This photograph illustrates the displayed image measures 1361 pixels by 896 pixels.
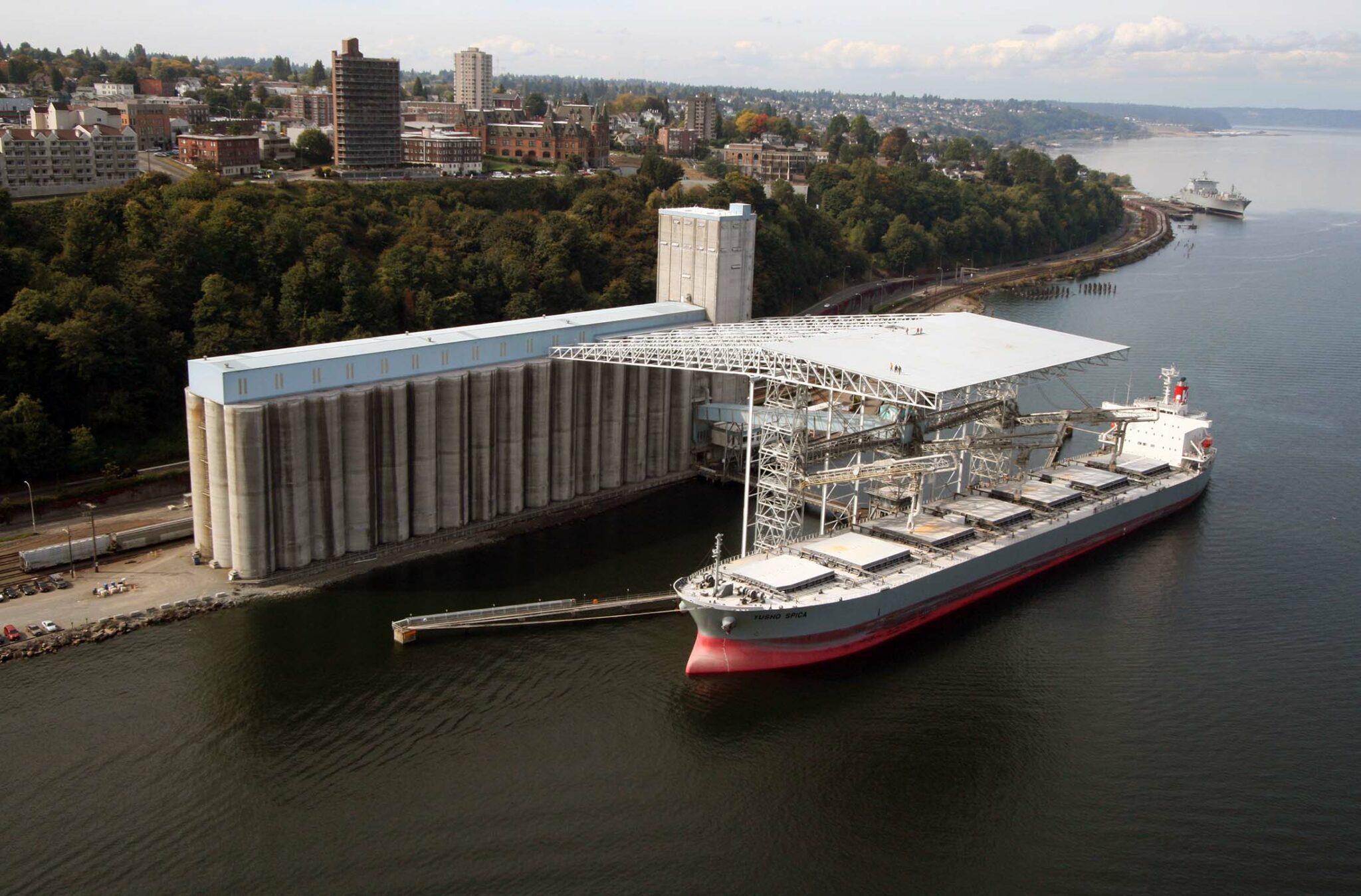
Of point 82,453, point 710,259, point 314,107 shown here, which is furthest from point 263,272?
point 314,107

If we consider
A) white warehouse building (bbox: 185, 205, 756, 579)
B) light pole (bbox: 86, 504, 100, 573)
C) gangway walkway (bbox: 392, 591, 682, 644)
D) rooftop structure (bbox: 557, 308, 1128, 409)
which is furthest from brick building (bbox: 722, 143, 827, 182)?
light pole (bbox: 86, 504, 100, 573)

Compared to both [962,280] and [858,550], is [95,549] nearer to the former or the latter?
[858,550]

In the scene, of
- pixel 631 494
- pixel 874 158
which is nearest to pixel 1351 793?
pixel 631 494

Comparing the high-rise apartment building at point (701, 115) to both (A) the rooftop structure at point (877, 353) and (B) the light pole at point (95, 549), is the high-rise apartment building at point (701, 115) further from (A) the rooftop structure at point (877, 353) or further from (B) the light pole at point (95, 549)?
(B) the light pole at point (95, 549)

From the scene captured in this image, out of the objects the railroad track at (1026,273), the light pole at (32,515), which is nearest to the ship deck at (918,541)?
the light pole at (32,515)

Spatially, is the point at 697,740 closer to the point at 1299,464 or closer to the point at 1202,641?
the point at 1202,641

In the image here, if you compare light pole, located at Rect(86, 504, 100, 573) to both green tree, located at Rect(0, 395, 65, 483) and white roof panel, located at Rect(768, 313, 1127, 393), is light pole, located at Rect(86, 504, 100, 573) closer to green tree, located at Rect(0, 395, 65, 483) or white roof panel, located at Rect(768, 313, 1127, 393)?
green tree, located at Rect(0, 395, 65, 483)

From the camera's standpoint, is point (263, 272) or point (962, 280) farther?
point (962, 280)
